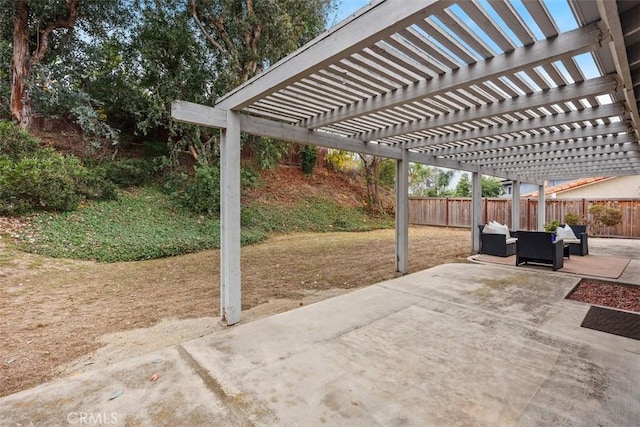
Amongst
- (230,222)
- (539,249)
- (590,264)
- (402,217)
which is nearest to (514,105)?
(402,217)

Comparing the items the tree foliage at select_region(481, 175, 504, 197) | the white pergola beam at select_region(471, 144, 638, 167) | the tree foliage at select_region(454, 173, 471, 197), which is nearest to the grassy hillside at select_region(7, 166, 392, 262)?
the white pergola beam at select_region(471, 144, 638, 167)

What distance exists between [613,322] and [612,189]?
672 inches

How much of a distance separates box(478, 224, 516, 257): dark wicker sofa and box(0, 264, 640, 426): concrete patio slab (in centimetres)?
415

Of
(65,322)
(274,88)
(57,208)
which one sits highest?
(274,88)

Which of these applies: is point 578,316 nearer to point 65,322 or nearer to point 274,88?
point 274,88

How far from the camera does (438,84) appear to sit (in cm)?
296

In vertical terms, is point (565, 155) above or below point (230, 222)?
above

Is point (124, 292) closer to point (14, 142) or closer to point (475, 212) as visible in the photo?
point (14, 142)

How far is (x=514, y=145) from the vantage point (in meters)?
5.61

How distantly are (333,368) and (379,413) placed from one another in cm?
58

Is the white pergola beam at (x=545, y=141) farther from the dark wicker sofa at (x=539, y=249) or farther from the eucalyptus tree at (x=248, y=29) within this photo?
the eucalyptus tree at (x=248, y=29)

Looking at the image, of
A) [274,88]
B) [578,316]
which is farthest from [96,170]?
[578,316]

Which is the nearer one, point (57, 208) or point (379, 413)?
point (379, 413)

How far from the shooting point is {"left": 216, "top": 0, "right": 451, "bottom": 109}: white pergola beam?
1929mm
